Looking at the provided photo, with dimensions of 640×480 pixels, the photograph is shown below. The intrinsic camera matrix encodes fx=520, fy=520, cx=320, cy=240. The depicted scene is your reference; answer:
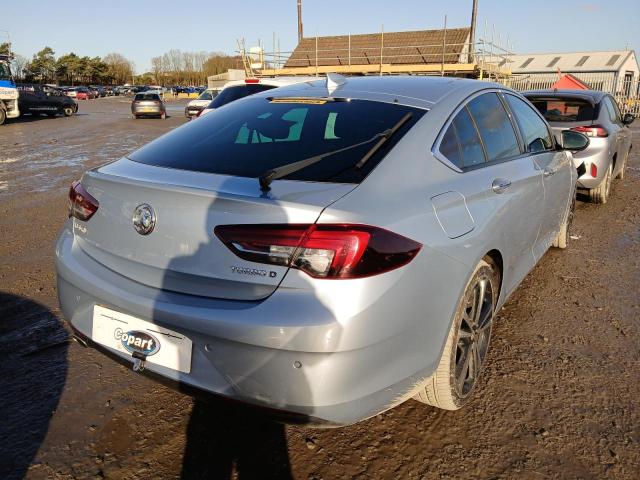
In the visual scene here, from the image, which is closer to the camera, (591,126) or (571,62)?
(591,126)

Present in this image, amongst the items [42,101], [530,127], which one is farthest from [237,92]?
[42,101]

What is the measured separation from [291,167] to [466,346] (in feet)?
4.15

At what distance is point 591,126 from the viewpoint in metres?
6.61

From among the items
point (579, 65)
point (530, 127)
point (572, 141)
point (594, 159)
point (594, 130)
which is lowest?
point (579, 65)

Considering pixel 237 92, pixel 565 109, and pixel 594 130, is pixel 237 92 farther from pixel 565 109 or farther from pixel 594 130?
pixel 594 130

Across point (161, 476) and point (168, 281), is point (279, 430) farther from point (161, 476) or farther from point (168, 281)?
point (168, 281)

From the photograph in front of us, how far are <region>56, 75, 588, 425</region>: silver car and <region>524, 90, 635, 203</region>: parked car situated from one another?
177 inches

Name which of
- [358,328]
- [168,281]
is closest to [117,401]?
[168,281]

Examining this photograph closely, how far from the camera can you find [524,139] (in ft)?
11.5

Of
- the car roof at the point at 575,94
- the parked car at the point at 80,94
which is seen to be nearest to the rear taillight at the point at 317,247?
the car roof at the point at 575,94

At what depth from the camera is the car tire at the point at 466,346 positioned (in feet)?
7.63

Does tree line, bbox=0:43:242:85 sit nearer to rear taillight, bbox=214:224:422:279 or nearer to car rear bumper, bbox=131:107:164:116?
car rear bumper, bbox=131:107:164:116

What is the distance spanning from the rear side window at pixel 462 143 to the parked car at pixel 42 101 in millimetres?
28424

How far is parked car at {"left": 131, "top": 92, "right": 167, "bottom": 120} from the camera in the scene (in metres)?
26.3
